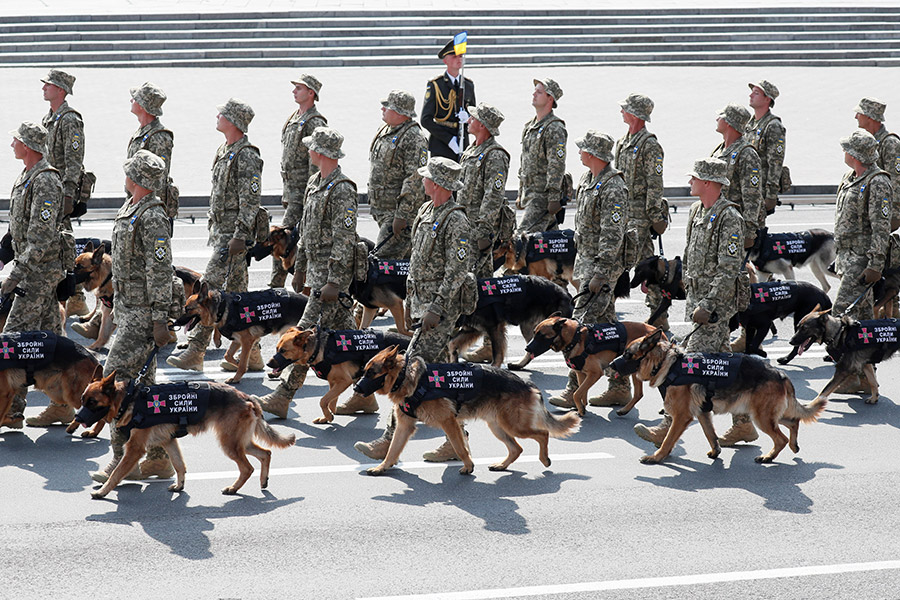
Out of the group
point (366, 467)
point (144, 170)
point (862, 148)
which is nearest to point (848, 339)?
point (862, 148)

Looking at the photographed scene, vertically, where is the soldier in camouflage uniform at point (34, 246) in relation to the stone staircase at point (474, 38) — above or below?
below

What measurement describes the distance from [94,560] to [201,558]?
0.69 m

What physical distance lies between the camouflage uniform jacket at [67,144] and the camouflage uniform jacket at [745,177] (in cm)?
710

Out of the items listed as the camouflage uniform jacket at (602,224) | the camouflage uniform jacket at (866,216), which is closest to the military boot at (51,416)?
the camouflage uniform jacket at (602,224)

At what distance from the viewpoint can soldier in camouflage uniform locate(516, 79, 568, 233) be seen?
1346 centimetres

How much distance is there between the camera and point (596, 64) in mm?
30469

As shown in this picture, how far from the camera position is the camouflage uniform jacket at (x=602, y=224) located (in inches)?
434

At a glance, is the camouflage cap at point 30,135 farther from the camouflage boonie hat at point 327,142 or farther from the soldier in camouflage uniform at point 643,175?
the soldier in camouflage uniform at point 643,175

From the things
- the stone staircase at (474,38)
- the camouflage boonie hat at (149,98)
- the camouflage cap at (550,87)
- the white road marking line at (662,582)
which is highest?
the stone staircase at (474,38)

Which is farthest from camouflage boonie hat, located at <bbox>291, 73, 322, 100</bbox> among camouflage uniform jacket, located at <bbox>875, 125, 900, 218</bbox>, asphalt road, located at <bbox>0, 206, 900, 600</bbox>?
camouflage uniform jacket, located at <bbox>875, 125, 900, 218</bbox>

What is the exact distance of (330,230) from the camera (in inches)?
422

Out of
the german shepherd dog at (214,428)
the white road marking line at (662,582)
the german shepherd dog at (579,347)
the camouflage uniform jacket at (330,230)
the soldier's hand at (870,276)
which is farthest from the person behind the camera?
the soldier's hand at (870,276)

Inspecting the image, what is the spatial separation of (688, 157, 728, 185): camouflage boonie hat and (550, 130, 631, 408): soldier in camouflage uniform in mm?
1336

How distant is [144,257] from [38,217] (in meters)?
1.66
